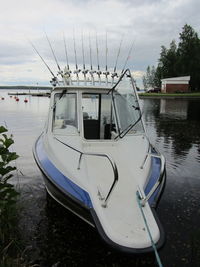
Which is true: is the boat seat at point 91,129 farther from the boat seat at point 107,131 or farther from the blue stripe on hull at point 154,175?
the blue stripe on hull at point 154,175

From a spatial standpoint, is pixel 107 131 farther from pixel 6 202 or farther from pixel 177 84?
pixel 177 84

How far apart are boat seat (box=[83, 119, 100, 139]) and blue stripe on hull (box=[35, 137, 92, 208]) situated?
174cm

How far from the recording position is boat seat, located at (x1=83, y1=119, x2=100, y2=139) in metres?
6.91

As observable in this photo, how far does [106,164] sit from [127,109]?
1681mm

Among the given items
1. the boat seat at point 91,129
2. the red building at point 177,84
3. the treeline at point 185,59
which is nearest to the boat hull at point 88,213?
the boat seat at point 91,129

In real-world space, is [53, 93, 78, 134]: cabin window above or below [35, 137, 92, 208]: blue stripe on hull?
above

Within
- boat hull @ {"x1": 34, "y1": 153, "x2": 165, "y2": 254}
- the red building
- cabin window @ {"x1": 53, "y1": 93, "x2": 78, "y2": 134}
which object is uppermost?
the red building

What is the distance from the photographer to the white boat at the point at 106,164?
3.46 m

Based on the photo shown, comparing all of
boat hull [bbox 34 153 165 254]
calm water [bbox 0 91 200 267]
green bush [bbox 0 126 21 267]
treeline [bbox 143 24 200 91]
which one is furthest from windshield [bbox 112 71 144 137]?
treeline [bbox 143 24 200 91]

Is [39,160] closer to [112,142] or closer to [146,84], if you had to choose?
[112,142]

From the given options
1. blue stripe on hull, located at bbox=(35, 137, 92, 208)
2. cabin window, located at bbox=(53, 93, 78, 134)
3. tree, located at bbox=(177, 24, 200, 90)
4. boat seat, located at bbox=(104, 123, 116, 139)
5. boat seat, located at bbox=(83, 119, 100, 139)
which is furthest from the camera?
tree, located at bbox=(177, 24, 200, 90)

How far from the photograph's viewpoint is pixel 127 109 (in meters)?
6.02

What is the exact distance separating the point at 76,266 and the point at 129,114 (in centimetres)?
330

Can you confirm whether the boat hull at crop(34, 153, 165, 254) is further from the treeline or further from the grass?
the treeline
